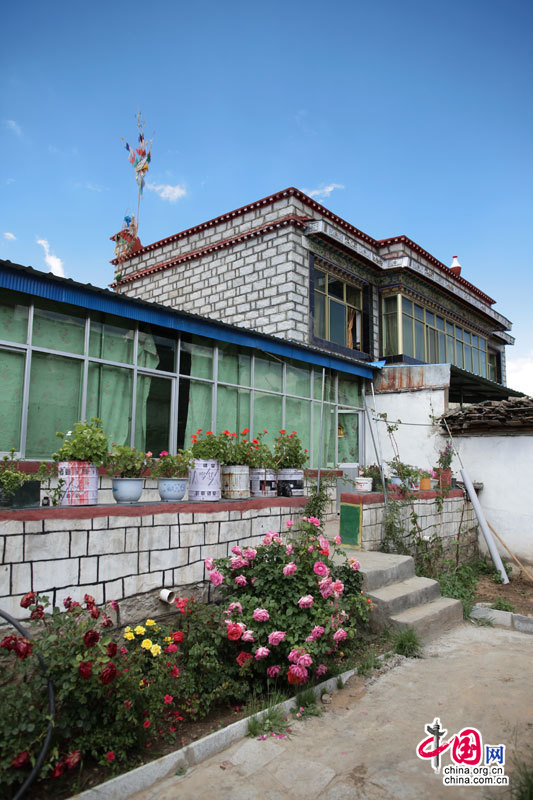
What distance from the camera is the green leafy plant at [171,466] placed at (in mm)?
5168

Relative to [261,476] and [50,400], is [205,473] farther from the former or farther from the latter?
[50,400]

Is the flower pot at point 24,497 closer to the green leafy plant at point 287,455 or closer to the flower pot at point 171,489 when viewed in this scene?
the flower pot at point 171,489

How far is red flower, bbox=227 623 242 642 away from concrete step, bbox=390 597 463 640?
2.12 metres

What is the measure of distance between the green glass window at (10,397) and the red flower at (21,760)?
491 centimetres

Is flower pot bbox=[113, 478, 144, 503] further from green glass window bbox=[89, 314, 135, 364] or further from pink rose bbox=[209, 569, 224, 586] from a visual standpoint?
green glass window bbox=[89, 314, 135, 364]

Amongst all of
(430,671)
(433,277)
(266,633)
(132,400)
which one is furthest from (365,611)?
(433,277)

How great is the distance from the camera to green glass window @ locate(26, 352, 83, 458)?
7160mm

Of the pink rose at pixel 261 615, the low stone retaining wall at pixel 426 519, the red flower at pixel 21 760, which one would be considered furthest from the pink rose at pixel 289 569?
the low stone retaining wall at pixel 426 519

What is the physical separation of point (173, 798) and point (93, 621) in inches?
42.5

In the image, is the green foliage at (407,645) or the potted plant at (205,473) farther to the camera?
the potted plant at (205,473)

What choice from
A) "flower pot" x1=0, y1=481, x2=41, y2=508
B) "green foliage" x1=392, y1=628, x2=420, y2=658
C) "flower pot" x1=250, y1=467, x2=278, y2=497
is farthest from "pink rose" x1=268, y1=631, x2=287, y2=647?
"flower pot" x1=250, y1=467, x2=278, y2=497

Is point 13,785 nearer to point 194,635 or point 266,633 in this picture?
point 194,635

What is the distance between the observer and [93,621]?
10.9ft

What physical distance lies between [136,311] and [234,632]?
18.1 feet
